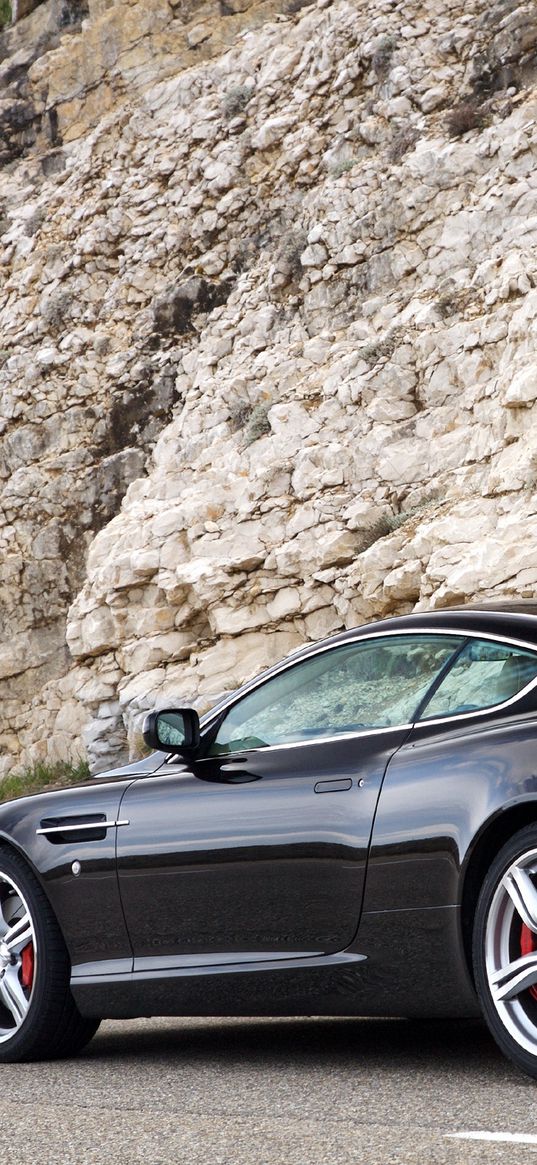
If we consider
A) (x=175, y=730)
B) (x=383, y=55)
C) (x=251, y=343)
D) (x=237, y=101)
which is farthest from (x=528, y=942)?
(x=237, y=101)

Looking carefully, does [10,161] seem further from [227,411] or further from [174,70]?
[227,411]

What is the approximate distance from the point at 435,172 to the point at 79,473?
6685 millimetres

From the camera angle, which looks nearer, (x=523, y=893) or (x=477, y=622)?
(x=523, y=893)

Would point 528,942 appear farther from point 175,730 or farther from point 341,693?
point 175,730

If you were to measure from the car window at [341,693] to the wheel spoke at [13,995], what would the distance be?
3.93 ft

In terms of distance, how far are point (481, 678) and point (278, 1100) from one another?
1404 millimetres

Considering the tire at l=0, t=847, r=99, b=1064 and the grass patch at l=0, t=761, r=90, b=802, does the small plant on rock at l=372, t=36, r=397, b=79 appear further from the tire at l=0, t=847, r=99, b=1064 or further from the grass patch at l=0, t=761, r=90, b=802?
the tire at l=0, t=847, r=99, b=1064

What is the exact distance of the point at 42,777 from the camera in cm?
1747

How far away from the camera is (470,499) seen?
43.7 ft

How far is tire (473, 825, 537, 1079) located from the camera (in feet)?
11.8

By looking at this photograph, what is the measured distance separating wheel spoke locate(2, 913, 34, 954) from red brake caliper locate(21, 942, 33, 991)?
4cm

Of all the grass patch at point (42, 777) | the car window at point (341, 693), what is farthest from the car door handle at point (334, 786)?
the grass patch at point (42, 777)

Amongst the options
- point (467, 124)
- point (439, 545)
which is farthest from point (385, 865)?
point (467, 124)

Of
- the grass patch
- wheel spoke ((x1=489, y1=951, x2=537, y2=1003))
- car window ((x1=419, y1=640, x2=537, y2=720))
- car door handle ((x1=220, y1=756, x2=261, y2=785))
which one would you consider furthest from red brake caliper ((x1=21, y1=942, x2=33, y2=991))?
the grass patch
